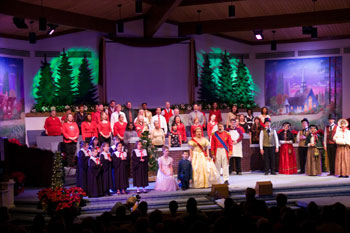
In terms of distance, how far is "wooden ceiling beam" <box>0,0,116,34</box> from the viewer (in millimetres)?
13196

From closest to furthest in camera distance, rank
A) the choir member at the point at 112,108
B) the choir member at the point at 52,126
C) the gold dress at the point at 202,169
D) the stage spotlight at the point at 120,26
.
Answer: the gold dress at the point at 202,169, the choir member at the point at 52,126, the choir member at the point at 112,108, the stage spotlight at the point at 120,26

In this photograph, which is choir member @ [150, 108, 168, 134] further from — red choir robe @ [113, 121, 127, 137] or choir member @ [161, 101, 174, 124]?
red choir robe @ [113, 121, 127, 137]

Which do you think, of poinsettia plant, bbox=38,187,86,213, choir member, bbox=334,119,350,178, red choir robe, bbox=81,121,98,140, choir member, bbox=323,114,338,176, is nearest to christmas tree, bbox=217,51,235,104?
choir member, bbox=323,114,338,176

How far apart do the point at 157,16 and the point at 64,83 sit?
4033mm

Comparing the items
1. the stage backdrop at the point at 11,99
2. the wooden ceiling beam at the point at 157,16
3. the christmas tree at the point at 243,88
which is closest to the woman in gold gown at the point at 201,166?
the wooden ceiling beam at the point at 157,16

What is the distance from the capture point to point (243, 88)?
18.9 metres

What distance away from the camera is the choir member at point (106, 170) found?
11391 millimetres

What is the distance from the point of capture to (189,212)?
655 cm

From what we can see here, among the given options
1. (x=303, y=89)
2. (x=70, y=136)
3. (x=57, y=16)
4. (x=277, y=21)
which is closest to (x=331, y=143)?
(x=277, y=21)

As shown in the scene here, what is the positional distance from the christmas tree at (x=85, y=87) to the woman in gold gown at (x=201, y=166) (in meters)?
6.52

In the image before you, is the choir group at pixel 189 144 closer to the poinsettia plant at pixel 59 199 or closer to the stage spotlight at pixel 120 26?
the poinsettia plant at pixel 59 199

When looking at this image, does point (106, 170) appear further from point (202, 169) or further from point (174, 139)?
point (174, 139)

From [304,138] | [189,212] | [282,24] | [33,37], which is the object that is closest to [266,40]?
[282,24]

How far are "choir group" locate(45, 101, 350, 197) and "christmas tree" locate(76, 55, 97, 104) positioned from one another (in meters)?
2.29
